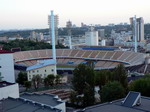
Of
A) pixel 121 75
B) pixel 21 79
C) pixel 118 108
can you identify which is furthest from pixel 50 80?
pixel 118 108

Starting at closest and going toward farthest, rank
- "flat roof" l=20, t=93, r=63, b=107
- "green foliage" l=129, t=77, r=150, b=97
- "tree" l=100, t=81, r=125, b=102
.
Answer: "flat roof" l=20, t=93, r=63, b=107 → "tree" l=100, t=81, r=125, b=102 → "green foliage" l=129, t=77, r=150, b=97

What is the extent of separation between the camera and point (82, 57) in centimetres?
2703

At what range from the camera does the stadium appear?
921 inches

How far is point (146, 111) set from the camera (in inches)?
220

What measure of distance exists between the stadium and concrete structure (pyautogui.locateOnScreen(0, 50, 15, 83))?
994 cm

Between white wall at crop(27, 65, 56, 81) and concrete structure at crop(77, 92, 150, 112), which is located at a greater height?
concrete structure at crop(77, 92, 150, 112)

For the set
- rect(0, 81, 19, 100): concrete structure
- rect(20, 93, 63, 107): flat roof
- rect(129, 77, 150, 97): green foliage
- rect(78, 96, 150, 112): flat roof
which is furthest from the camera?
rect(129, 77, 150, 97): green foliage

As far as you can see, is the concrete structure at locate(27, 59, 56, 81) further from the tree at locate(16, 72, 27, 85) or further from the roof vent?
the roof vent

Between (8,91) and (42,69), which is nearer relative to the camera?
(8,91)

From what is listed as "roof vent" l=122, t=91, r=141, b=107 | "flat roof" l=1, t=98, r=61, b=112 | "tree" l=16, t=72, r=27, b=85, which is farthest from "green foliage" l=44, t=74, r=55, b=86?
"roof vent" l=122, t=91, r=141, b=107

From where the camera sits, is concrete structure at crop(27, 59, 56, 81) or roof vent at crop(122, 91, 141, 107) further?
concrete structure at crop(27, 59, 56, 81)

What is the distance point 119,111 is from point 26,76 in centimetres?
1112

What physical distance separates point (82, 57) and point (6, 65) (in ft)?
46.3

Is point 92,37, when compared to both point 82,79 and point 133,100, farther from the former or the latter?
point 133,100
